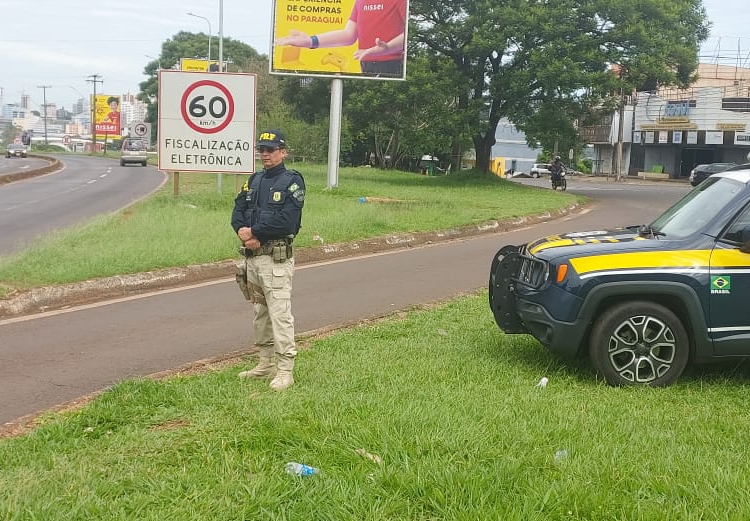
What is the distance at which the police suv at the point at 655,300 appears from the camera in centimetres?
549

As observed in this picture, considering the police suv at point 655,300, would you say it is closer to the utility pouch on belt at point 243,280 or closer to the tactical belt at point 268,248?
the tactical belt at point 268,248

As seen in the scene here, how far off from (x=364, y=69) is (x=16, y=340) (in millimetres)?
17634

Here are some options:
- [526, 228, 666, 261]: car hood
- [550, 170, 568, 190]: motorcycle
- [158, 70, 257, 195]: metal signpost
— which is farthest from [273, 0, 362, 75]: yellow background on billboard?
[526, 228, 666, 261]: car hood

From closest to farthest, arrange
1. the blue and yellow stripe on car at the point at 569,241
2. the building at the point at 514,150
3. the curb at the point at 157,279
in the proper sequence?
the blue and yellow stripe on car at the point at 569,241 → the curb at the point at 157,279 → the building at the point at 514,150

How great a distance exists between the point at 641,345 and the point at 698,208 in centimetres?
130

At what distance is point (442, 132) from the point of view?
30.6 metres

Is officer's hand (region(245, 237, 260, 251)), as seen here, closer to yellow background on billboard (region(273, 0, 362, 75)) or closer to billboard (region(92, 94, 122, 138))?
yellow background on billboard (region(273, 0, 362, 75))

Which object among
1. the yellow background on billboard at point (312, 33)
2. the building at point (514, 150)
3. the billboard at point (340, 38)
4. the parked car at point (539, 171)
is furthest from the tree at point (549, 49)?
the building at point (514, 150)

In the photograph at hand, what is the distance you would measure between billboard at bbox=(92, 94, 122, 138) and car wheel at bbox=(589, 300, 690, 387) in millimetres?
93073

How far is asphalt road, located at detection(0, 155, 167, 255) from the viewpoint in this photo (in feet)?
54.3

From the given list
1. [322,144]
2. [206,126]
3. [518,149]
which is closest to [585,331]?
[206,126]

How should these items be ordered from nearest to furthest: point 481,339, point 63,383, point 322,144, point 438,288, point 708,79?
1. point 63,383
2. point 481,339
3. point 438,288
4. point 322,144
5. point 708,79

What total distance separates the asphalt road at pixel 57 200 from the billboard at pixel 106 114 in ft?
179

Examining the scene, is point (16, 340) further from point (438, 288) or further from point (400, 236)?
point (400, 236)
